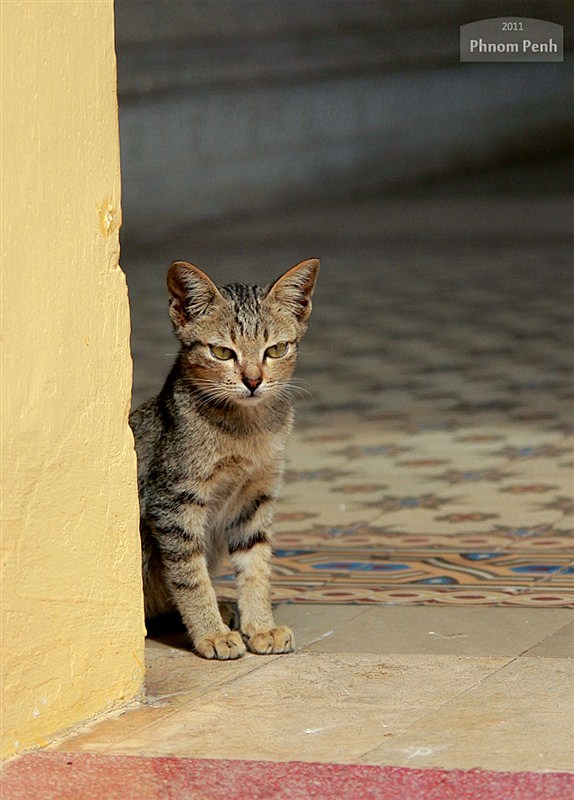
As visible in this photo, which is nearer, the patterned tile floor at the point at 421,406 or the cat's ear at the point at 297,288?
the cat's ear at the point at 297,288

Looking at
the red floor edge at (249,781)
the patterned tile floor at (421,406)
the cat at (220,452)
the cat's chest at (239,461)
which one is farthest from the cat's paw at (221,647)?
the red floor edge at (249,781)

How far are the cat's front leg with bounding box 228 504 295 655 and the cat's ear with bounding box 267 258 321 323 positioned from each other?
596 millimetres

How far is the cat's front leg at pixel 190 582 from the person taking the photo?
3.94 m

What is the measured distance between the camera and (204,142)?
13945 millimetres

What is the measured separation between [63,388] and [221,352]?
0.98 metres

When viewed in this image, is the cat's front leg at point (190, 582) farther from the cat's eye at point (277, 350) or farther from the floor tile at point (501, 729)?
the floor tile at point (501, 729)

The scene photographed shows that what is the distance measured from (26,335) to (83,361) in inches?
8.7

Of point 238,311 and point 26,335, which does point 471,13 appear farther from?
point 26,335

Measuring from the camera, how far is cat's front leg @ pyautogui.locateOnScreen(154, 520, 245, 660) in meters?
3.94

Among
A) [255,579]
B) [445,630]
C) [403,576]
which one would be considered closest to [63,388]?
[255,579]

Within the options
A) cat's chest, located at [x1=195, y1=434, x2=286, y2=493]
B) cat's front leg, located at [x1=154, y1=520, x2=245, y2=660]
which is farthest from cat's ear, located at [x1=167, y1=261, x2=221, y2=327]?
cat's front leg, located at [x1=154, y1=520, x2=245, y2=660]

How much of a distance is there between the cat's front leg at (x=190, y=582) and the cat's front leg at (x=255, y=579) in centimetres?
7

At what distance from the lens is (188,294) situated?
13.4ft

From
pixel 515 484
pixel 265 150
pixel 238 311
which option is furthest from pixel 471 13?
pixel 238 311
